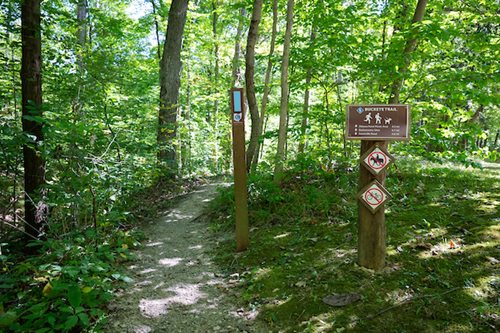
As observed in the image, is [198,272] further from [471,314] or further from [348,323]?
[471,314]

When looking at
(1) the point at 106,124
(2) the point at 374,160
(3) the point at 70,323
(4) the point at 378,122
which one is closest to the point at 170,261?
(3) the point at 70,323

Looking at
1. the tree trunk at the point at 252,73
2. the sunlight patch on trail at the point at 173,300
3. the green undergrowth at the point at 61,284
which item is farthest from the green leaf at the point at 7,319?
the tree trunk at the point at 252,73

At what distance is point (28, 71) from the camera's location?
535cm

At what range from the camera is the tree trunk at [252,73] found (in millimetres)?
7570

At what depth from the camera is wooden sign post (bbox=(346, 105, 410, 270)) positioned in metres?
3.61

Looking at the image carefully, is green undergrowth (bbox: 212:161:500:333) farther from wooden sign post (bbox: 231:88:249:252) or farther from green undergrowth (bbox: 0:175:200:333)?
green undergrowth (bbox: 0:175:200:333)

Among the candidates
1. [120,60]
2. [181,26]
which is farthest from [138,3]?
[120,60]

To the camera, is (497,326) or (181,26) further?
(181,26)

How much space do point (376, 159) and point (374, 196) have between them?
44 centimetres

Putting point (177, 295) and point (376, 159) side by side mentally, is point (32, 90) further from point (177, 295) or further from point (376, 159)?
point (376, 159)

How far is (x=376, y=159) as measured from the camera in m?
3.71

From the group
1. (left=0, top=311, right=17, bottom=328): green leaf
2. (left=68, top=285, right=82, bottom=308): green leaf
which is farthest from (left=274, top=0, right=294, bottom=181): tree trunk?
(left=0, top=311, right=17, bottom=328): green leaf

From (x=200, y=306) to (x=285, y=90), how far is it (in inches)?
195

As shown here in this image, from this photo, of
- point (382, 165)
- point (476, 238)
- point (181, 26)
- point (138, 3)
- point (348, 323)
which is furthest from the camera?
point (138, 3)
